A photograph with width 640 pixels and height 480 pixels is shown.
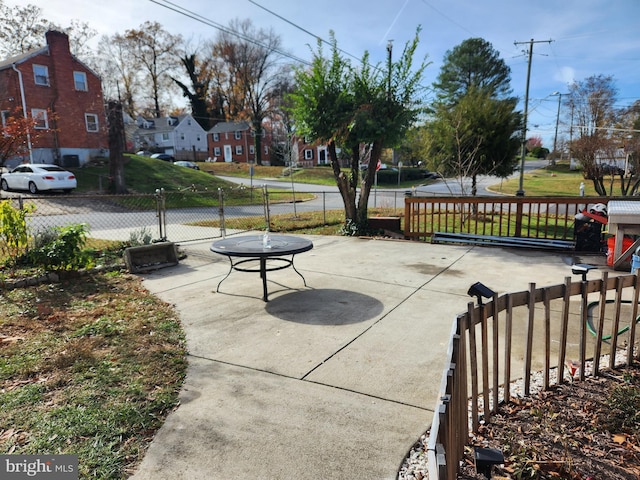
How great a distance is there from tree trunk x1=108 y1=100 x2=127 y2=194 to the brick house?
6618mm

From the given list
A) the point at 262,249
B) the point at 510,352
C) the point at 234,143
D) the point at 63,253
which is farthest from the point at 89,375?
the point at 234,143

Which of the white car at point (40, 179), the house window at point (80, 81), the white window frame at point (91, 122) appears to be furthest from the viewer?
the white window frame at point (91, 122)

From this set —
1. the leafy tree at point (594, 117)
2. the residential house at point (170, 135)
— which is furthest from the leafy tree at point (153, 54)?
the leafy tree at point (594, 117)

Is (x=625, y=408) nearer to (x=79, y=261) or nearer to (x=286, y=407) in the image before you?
(x=286, y=407)

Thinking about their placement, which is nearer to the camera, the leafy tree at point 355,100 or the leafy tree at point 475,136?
the leafy tree at point 355,100

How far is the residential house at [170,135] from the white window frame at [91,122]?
27859 mm

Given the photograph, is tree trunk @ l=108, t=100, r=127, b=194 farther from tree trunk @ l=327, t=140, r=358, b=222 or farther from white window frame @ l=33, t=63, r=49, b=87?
tree trunk @ l=327, t=140, r=358, b=222

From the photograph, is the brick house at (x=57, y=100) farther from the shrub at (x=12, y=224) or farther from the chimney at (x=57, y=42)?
the shrub at (x=12, y=224)

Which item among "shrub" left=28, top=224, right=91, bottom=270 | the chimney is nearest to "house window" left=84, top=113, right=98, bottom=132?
the chimney

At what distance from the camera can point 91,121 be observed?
91.2 ft

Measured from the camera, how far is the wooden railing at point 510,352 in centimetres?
175

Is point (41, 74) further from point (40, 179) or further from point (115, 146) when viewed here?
point (115, 146)

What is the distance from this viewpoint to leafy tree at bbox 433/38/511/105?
47.3 m

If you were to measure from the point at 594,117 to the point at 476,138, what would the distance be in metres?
22.5
